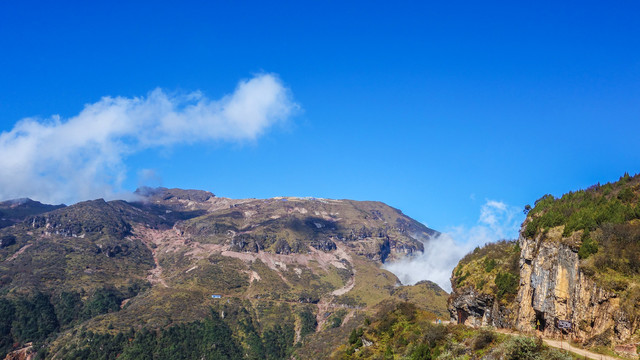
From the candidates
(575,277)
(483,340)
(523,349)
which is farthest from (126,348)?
(575,277)

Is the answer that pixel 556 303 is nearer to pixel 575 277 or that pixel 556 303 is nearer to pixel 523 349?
pixel 575 277

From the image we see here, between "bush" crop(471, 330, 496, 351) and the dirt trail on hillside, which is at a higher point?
the dirt trail on hillside

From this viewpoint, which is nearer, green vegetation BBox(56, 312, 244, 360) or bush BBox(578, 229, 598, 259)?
bush BBox(578, 229, 598, 259)

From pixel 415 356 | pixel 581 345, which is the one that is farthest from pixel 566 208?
pixel 415 356

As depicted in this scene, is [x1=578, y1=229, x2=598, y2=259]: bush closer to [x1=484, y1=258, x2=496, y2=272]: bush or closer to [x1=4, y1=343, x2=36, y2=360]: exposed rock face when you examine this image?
[x1=484, y1=258, x2=496, y2=272]: bush

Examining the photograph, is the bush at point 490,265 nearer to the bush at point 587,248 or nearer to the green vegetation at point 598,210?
the green vegetation at point 598,210

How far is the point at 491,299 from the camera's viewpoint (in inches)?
2384

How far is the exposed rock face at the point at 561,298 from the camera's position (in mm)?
38406

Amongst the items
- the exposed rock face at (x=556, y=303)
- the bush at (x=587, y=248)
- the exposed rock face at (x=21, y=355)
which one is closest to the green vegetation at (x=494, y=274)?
the exposed rock face at (x=556, y=303)

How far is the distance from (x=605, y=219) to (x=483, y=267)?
78.4ft

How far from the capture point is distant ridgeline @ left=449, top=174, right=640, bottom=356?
38500 mm

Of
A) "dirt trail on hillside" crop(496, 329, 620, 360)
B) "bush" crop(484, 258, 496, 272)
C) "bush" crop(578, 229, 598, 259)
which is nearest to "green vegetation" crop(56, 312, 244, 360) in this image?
"bush" crop(484, 258, 496, 272)

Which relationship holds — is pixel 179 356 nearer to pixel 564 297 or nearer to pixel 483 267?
pixel 483 267

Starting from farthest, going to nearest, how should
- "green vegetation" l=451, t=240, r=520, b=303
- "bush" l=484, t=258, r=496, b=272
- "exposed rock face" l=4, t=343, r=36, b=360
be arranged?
"exposed rock face" l=4, t=343, r=36, b=360 < "bush" l=484, t=258, r=496, b=272 < "green vegetation" l=451, t=240, r=520, b=303
